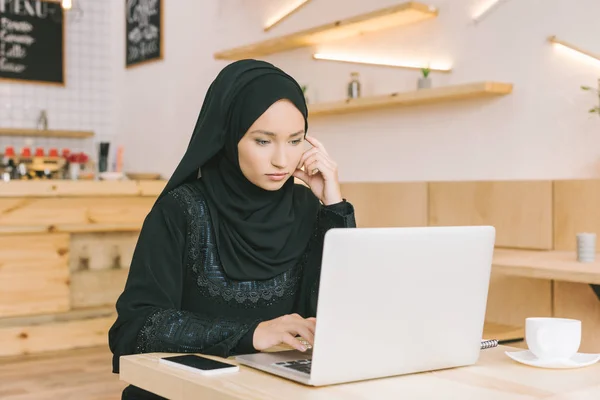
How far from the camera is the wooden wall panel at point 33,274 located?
4203mm

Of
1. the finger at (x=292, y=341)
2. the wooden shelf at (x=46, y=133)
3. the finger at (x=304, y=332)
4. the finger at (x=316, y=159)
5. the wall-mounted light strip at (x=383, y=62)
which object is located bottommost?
the finger at (x=292, y=341)

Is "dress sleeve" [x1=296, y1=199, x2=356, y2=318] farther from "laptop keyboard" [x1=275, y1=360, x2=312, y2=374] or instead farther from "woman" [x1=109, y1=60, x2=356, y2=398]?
"laptop keyboard" [x1=275, y1=360, x2=312, y2=374]

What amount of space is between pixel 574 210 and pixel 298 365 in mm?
2312

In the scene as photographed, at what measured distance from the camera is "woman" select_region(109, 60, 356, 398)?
1538 mm

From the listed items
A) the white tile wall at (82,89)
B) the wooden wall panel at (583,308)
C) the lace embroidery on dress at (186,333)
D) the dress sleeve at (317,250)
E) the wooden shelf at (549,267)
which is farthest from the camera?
the white tile wall at (82,89)

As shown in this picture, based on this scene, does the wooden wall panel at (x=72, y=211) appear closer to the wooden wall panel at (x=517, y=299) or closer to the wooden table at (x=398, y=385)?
the wooden wall panel at (x=517, y=299)

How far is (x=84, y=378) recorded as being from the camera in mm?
3742

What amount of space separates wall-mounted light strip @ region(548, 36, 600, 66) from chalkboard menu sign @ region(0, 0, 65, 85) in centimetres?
435

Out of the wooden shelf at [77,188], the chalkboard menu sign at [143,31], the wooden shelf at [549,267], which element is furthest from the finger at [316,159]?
the chalkboard menu sign at [143,31]

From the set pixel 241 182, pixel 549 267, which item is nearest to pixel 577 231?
pixel 549 267

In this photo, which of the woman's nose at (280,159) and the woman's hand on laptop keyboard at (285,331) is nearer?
the woman's hand on laptop keyboard at (285,331)

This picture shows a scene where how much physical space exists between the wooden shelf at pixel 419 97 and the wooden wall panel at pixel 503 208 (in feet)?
1.33

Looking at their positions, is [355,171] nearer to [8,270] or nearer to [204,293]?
[8,270]

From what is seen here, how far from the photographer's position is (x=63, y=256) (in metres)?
4.39
